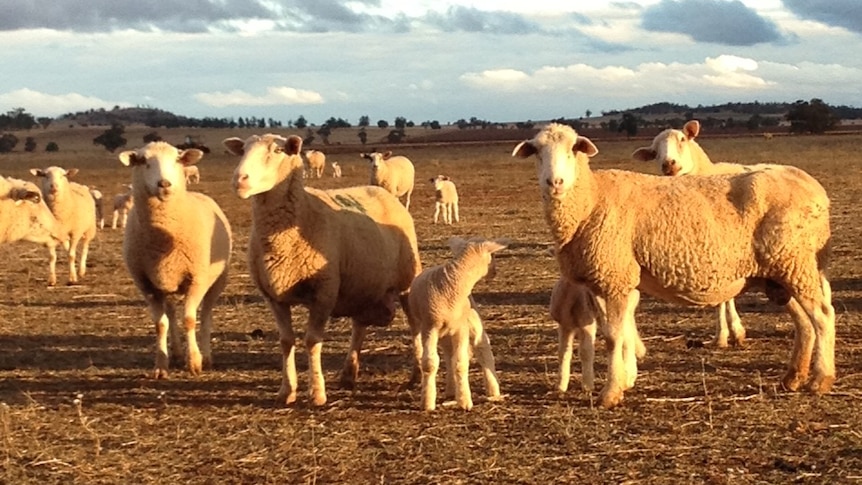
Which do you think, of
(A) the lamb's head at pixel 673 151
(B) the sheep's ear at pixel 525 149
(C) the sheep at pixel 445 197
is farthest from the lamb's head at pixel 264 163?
(C) the sheep at pixel 445 197

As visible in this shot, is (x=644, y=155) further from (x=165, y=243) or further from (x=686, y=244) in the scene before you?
(x=165, y=243)

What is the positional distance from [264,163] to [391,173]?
890 inches

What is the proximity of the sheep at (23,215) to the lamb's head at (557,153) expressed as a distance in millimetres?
7738

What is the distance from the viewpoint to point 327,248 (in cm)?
876

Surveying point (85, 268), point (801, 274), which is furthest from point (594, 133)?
point (801, 274)

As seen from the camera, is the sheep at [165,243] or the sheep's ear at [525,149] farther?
the sheep at [165,243]

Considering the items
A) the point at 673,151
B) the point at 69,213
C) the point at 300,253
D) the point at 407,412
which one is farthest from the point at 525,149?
the point at 69,213

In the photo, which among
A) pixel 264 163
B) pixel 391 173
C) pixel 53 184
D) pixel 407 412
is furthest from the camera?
pixel 391 173

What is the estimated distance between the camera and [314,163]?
169ft

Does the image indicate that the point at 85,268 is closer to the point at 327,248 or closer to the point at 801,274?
the point at 327,248

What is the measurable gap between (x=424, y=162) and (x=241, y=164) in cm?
5397

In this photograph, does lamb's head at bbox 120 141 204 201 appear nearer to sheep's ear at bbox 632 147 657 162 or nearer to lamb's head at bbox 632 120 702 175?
sheep's ear at bbox 632 147 657 162

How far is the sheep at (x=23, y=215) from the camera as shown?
13.5 meters

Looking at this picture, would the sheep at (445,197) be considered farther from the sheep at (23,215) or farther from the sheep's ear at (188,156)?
the sheep's ear at (188,156)
